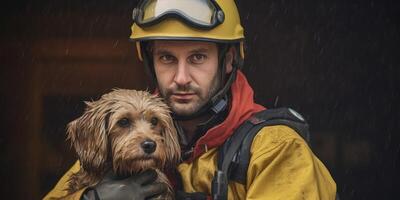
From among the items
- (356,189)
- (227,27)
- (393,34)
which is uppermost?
(227,27)

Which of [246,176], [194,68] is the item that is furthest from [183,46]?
[246,176]

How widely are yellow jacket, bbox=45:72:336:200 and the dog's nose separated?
0.45 meters

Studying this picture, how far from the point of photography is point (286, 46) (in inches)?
319

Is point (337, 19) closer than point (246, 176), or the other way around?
point (246, 176)

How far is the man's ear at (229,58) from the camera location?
4932 mm

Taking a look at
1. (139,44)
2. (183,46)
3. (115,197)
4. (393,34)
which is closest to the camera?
(115,197)

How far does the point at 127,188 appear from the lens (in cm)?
416

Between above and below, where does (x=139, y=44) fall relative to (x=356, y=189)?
above

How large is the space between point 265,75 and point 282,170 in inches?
157

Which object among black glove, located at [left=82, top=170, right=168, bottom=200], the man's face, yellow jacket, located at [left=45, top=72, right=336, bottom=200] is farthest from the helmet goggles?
black glove, located at [left=82, top=170, right=168, bottom=200]

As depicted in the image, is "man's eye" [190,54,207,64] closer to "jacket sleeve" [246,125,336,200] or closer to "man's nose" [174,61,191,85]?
"man's nose" [174,61,191,85]

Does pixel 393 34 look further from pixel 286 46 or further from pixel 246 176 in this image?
pixel 246 176

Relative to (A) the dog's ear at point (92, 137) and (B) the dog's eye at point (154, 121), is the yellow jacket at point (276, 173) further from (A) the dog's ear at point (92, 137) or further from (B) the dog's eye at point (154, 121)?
(B) the dog's eye at point (154, 121)

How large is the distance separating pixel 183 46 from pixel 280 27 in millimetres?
3669
